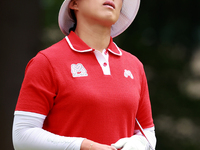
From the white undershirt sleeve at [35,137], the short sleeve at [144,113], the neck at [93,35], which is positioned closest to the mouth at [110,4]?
the neck at [93,35]

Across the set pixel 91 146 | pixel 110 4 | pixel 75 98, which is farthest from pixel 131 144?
pixel 110 4

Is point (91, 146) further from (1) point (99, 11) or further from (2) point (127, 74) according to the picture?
(1) point (99, 11)

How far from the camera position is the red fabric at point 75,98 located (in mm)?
1232

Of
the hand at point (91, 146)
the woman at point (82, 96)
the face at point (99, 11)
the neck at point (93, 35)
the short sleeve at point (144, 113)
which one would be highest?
the face at point (99, 11)

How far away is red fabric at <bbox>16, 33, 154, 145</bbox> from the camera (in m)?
1.23

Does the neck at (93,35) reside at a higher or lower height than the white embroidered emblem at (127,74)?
higher

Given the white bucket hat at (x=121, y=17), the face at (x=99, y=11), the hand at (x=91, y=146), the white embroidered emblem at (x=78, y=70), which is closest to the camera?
the hand at (x=91, y=146)

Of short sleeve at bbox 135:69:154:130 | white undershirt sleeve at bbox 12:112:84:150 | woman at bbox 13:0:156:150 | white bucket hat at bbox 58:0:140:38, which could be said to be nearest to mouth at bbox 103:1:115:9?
woman at bbox 13:0:156:150

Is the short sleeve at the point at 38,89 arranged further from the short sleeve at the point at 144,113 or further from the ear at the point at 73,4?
the short sleeve at the point at 144,113

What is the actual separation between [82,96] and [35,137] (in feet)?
0.78

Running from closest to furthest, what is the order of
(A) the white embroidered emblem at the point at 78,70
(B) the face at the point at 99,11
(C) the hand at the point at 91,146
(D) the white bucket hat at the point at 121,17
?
(C) the hand at the point at 91,146 → (A) the white embroidered emblem at the point at 78,70 → (B) the face at the point at 99,11 → (D) the white bucket hat at the point at 121,17

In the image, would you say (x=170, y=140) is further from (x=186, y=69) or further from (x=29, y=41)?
(x=29, y=41)

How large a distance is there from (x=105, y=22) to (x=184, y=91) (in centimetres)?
207

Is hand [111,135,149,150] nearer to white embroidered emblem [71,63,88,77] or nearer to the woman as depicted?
the woman
